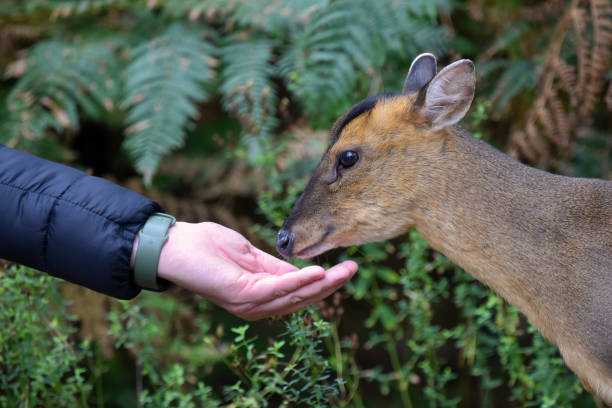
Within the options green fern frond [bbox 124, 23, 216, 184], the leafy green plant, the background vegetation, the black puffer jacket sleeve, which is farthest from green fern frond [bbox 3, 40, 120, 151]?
the black puffer jacket sleeve

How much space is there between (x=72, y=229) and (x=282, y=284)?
66cm

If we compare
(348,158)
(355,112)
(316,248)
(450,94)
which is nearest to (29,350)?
(316,248)

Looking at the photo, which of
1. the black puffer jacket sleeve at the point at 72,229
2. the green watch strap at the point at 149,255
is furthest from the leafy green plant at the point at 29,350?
the green watch strap at the point at 149,255

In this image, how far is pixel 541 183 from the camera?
95.3 inches

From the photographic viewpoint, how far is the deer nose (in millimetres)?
2465

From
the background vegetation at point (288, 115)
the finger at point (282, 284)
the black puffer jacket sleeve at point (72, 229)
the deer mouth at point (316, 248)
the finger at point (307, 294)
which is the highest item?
the black puffer jacket sleeve at point (72, 229)

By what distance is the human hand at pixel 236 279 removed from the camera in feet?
6.70

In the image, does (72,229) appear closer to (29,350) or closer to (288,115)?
(29,350)

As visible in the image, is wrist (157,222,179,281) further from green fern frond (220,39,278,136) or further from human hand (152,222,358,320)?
green fern frond (220,39,278,136)

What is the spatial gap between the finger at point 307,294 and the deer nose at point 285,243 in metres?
0.34

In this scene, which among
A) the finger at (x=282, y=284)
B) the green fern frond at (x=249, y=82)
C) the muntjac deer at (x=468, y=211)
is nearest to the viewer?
the finger at (x=282, y=284)

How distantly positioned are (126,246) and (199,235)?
0.23 m

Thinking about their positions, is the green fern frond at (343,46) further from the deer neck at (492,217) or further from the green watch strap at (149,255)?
the green watch strap at (149,255)

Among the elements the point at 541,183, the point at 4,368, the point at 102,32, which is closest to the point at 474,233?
the point at 541,183
